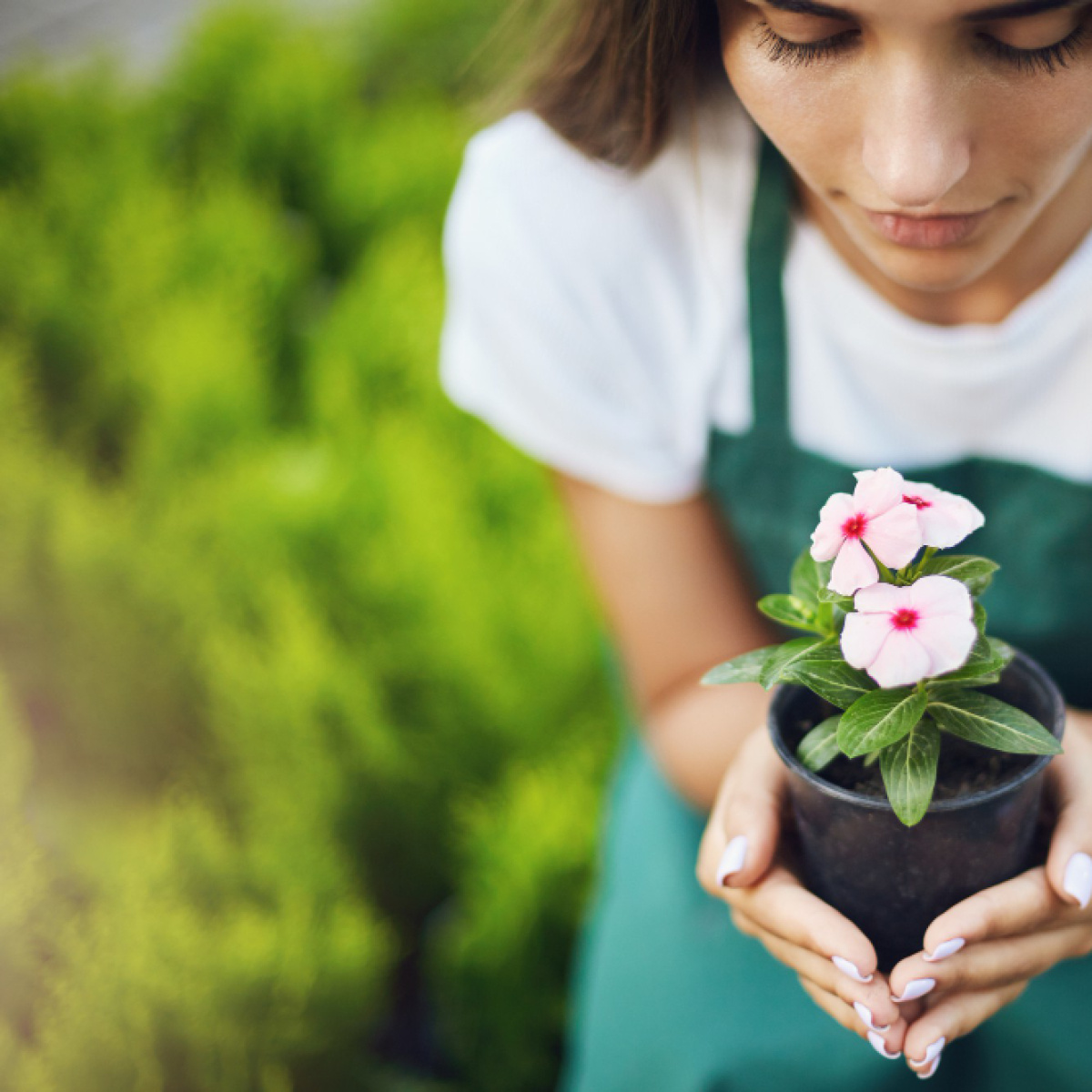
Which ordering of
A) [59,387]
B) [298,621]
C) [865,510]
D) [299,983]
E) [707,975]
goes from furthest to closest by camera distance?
[59,387] < [298,621] < [299,983] < [707,975] < [865,510]

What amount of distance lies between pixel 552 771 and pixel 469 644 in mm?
233

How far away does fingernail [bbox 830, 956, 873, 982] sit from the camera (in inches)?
31.2

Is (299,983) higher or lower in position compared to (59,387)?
lower

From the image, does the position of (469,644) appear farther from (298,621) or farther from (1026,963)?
(1026,963)

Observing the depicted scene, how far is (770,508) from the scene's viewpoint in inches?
49.9

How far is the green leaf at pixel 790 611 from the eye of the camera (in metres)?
0.79

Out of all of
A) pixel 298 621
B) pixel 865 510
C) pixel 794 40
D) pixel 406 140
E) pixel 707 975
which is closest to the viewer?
pixel 865 510

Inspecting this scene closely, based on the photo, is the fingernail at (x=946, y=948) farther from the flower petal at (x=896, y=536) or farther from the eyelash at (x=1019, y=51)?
the eyelash at (x=1019, y=51)

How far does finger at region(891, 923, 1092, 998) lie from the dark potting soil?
0.37 ft

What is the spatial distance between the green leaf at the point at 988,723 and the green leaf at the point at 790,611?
10 cm

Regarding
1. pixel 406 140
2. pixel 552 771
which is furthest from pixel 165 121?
pixel 552 771

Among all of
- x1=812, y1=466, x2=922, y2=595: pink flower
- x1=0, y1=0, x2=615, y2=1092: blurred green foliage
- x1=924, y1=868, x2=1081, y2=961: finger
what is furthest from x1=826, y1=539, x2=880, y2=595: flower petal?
x1=0, y1=0, x2=615, y2=1092: blurred green foliage

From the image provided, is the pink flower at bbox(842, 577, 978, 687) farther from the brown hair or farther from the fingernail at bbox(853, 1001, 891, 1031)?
the brown hair

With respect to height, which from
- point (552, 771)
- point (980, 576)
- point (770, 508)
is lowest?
point (552, 771)
